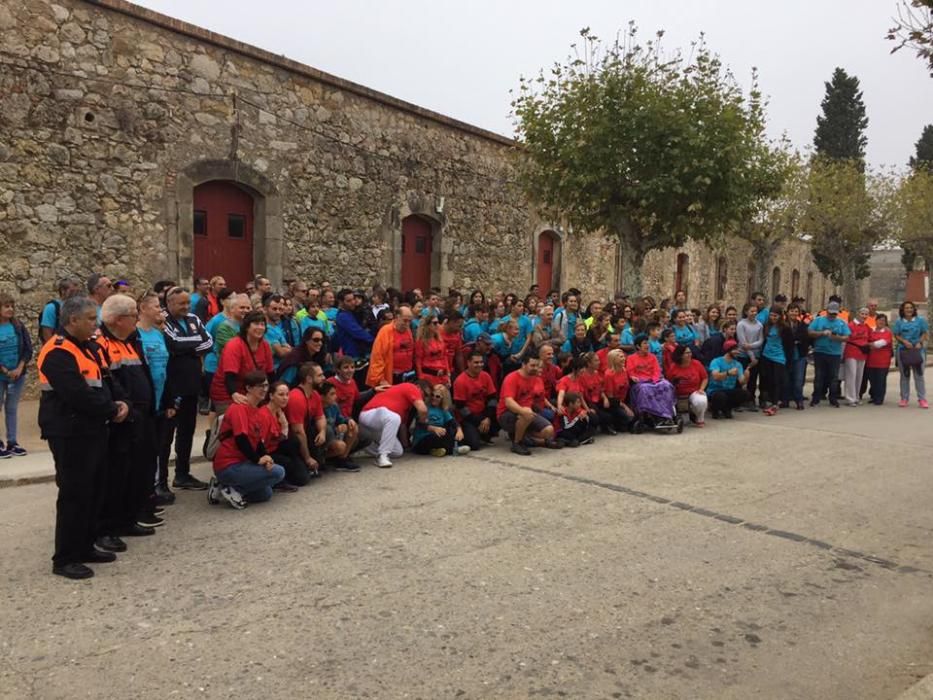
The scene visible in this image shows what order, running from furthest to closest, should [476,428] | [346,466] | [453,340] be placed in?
[453,340], [476,428], [346,466]

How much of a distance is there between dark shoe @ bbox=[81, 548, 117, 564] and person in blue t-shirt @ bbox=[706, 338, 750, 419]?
26.3 feet

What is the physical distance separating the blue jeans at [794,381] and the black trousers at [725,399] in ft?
4.34

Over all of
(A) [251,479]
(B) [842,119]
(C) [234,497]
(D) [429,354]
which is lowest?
(C) [234,497]

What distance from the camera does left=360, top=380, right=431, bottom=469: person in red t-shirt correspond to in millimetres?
7426

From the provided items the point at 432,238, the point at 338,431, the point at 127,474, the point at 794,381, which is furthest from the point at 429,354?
the point at 432,238

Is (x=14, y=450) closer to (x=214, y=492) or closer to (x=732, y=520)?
(x=214, y=492)

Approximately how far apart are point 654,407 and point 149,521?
235 inches

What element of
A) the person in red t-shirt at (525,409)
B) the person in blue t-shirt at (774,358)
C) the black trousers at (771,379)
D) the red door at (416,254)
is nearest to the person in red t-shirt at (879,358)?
the person in blue t-shirt at (774,358)

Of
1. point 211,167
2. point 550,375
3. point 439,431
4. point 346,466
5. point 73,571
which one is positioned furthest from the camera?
point 211,167

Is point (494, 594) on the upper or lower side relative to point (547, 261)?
lower

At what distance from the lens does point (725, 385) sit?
10547mm

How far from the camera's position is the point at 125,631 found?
3.68 meters

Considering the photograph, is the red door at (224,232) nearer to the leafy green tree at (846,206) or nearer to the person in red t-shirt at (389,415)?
the person in red t-shirt at (389,415)

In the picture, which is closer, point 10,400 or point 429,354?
point 10,400
